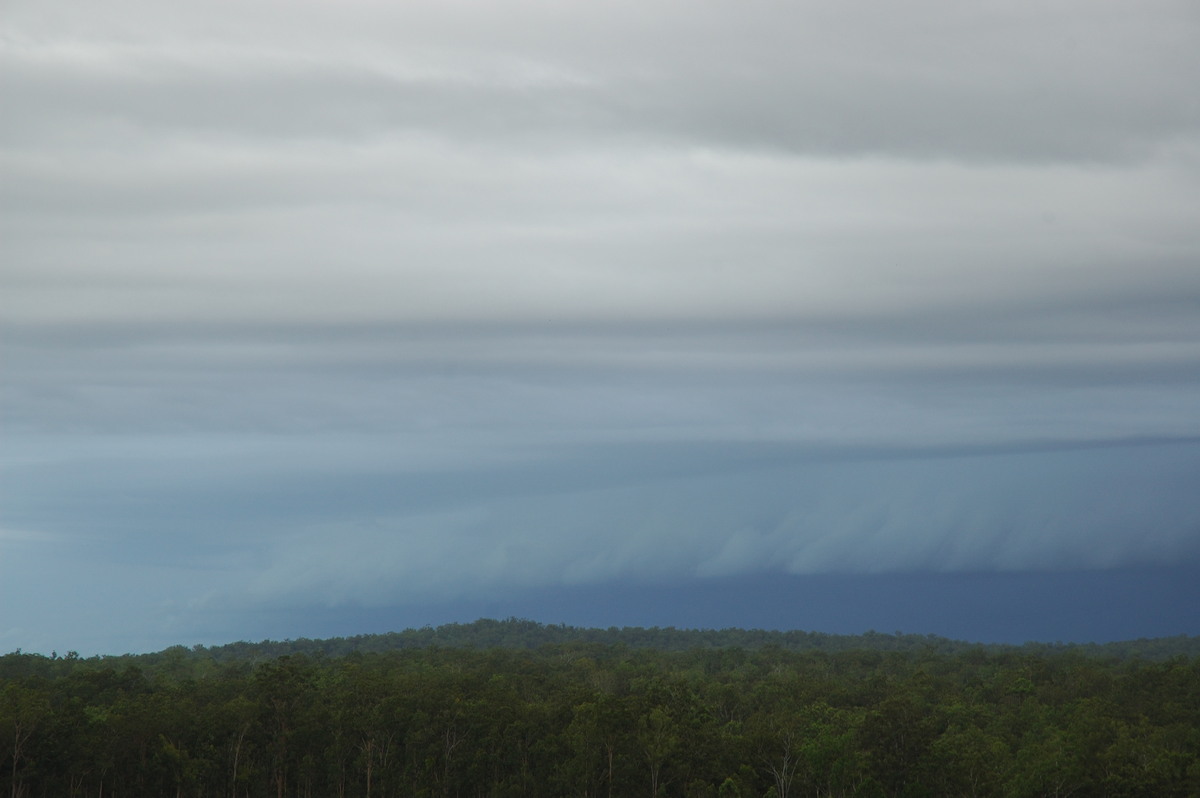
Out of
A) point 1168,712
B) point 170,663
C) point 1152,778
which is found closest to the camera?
point 1152,778

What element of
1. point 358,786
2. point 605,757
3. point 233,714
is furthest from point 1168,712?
point 233,714

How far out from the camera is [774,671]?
503 feet

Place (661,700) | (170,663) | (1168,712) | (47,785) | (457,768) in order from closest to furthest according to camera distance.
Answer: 1. (47,785)
2. (457,768)
3. (661,700)
4. (1168,712)
5. (170,663)

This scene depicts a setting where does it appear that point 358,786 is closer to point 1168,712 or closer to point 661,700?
point 661,700

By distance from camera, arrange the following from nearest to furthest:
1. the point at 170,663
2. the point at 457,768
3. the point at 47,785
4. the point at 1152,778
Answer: the point at 1152,778, the point at 47,785, the point at 457,768, the point at 170,663

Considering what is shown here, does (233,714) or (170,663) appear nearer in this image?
(233,714)

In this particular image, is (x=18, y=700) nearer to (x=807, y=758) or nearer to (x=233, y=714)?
(x=233, y=714)

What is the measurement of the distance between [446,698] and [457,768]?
4959 mm

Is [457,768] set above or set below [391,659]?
below

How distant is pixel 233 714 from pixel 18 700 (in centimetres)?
1265

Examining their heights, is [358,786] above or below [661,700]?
below

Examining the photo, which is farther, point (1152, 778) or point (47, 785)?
point (47, 785)

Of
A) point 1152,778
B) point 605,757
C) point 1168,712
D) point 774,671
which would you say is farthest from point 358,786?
point 774,671

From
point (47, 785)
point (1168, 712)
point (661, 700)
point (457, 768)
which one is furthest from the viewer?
point (1168, 712)
